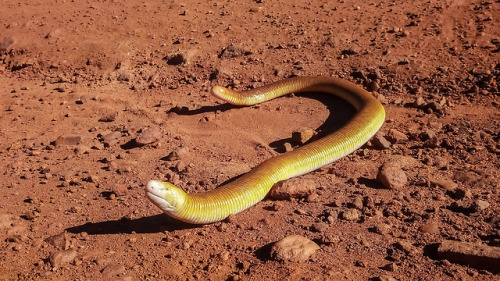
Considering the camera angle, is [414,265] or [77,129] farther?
[77,129]

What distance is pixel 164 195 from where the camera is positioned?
4.49 metres

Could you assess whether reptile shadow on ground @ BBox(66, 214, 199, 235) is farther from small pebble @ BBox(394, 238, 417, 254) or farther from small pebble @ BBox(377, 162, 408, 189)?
small pebble @ BBox(377, 162, 408, 189)

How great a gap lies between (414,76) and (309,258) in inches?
188

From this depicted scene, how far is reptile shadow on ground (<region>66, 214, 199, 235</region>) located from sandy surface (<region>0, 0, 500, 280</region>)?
2 cm

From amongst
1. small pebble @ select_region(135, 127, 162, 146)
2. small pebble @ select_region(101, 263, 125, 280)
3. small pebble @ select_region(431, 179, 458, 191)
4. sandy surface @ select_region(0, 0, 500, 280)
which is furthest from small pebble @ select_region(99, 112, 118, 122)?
small pebble @ select_region(431, 179, 458, 191)

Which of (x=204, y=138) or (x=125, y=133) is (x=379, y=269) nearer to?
(x=204, y=138)

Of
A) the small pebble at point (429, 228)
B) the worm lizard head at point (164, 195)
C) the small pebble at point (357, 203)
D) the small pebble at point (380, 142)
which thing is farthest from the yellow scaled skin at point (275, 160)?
the small pebble at point (429, 228)

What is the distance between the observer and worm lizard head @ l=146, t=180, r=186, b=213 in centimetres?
445

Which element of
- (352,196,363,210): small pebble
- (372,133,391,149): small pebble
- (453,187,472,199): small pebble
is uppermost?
(453,187,472,199): small pebble

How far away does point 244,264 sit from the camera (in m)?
4.45

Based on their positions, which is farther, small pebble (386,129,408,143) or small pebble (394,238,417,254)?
small pebble (386,129,408,143)

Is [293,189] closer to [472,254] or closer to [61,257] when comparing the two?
[472,254]

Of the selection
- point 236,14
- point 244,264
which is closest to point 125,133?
point 244,264

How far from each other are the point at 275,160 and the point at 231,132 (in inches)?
59.2
